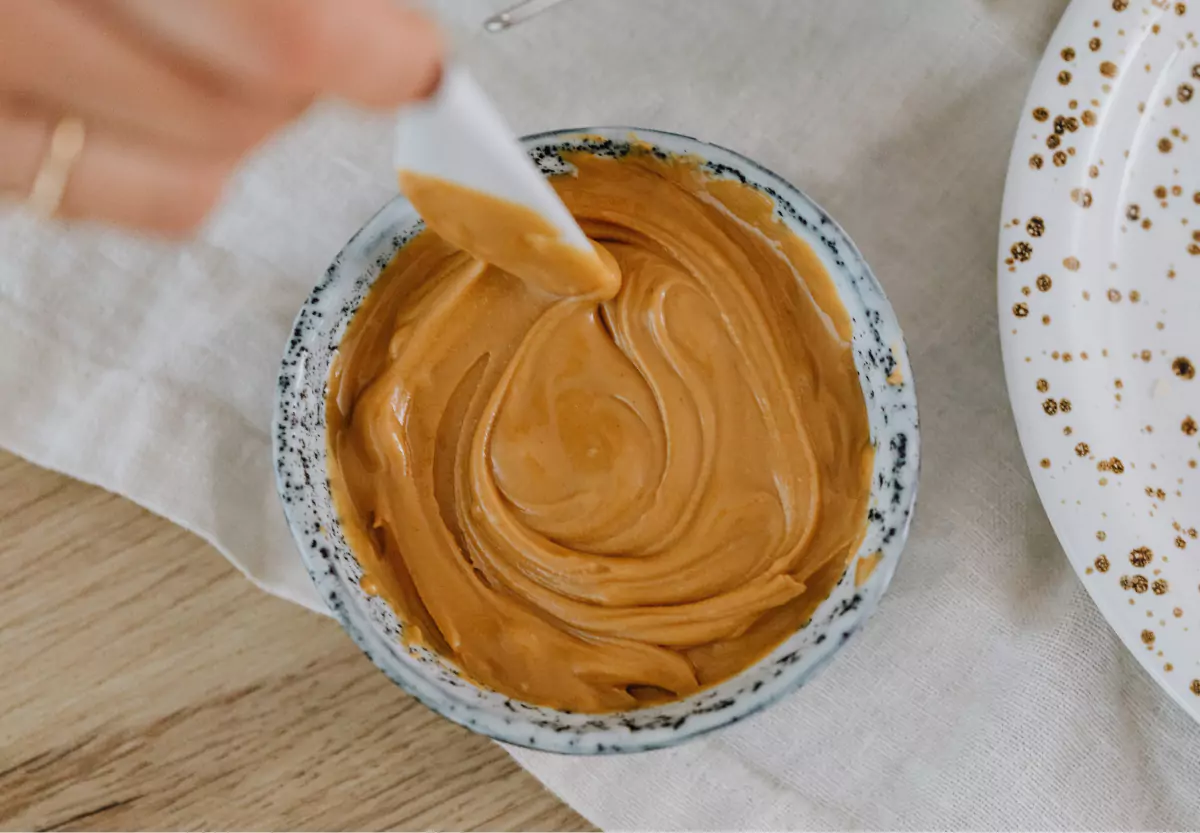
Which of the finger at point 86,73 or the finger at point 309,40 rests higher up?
the finger at point 309,40

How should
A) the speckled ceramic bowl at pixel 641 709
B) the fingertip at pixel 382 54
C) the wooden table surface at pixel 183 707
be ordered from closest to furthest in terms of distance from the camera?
the fingertip at pixel 382 54, the speckled ceramic bowl at pixel 641 709, the wooden table surface at pixel 183 707

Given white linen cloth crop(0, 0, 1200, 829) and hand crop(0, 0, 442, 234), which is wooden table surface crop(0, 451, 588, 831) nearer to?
white linen cloth crop(0, 0, 1200, 829)

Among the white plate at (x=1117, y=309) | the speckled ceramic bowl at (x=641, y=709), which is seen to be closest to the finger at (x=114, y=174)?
the speckled ceramic bowl at (x=641, y=709)

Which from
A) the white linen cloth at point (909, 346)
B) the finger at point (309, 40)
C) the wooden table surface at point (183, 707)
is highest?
the finger at point (309, 40)

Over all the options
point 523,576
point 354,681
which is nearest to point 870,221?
point 523,576

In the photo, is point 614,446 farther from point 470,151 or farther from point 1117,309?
point 1117,309

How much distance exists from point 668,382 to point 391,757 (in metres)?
0.33

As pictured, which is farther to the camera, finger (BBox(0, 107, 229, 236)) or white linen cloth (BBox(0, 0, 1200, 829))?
white linen cloth (BBox(0, 0, 1200, 829))

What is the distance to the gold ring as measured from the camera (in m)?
0.47

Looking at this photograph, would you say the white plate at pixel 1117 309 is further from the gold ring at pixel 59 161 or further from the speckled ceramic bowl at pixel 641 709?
the gold ring at pixel 59 161

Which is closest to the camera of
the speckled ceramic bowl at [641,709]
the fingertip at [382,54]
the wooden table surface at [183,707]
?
the fingertip at [382,54]

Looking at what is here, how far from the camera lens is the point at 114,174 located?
1.65 feet

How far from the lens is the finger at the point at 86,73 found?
445 millimetres

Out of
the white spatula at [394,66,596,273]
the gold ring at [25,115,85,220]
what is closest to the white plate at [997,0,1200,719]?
the white spatula at [394,66,596,273]
